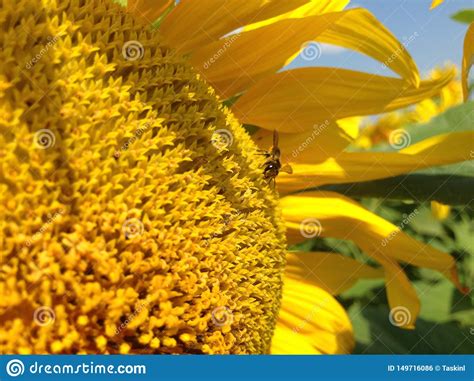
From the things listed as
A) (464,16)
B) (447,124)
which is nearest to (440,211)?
(447,124)

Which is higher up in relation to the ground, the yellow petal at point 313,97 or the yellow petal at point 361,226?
the yellow petal at point 313,97

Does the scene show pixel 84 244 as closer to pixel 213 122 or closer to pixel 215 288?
pixel 215 288

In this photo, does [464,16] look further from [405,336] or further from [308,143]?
[405,336]

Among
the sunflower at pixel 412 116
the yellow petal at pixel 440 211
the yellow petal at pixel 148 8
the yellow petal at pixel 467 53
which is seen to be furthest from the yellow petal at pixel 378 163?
the sunflower at pixel 412 116

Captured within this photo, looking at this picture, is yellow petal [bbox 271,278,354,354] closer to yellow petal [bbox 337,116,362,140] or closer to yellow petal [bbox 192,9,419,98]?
yellow petal [bbox 337,116,362,140]

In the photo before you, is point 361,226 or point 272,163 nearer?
point 272,163

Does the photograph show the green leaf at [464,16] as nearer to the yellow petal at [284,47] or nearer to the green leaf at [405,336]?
the yellow petal at [284,47]

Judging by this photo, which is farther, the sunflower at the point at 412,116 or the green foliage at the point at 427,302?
the sunflower at the point at 412,116
